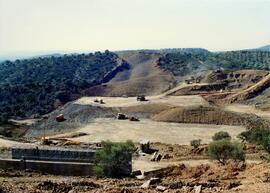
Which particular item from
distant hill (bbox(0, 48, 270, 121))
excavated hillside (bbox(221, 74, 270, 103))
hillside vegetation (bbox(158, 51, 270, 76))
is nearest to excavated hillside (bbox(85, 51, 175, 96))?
distant hill (bbox(0, 48, 270, 121))

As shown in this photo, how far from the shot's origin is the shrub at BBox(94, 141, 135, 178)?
23984mm

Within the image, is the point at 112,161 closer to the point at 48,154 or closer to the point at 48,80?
the point at 48,154

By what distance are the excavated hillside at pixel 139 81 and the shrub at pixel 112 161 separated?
2254 inches

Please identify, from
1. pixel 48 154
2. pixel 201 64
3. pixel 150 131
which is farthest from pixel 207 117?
pixel 201 64

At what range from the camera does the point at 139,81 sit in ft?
305

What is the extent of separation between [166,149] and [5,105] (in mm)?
42094

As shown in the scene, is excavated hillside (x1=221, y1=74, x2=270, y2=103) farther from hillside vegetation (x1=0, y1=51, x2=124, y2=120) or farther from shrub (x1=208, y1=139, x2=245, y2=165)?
shrub (x1=208, y1=139, x2=245, y2=165)

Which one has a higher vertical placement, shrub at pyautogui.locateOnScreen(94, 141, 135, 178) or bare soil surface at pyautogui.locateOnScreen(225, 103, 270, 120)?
shrub at pyautogui.locateOnScreen(94, 141, 135, 178)

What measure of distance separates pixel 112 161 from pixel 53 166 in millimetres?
4307

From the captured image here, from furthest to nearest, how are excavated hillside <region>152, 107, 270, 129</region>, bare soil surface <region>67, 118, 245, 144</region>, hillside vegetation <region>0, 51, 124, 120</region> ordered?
hillside vegetation <region>0, 51, 124, 120</region>
excavated hillside <region>152, 107, 270, 129</region>
bare soil surface <region>67, 118, 245, 144</region>

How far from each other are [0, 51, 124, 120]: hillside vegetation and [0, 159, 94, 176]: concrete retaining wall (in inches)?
1290

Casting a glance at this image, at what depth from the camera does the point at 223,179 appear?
19125 millimetres

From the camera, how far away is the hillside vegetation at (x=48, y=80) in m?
74.6

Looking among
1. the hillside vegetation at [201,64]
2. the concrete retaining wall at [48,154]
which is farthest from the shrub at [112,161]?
the hillside vegetation at [201,64]
